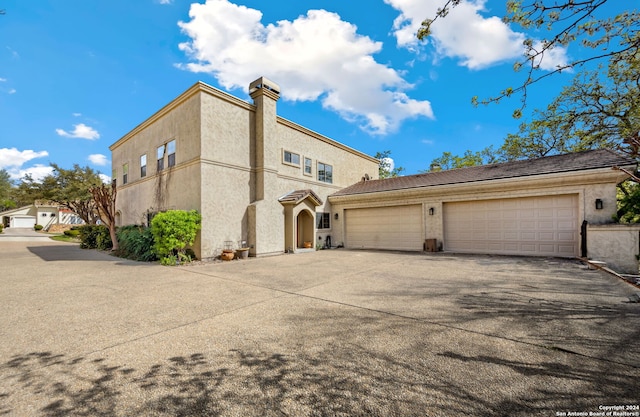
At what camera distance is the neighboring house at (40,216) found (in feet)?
150

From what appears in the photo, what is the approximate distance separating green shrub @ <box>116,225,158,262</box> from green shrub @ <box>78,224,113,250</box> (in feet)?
13.3

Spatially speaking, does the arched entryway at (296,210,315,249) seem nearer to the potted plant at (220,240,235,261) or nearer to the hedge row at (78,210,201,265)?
the potted plant at (220,240,235,261)

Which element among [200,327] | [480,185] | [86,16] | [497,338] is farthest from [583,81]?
[86,16]

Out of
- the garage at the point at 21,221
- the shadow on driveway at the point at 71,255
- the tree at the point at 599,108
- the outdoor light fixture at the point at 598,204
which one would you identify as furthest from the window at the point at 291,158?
the garage at the point at 21,221

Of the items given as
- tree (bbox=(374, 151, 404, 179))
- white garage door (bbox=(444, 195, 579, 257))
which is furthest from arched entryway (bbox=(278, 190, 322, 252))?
tree (bbox=(374, 151, 404, 179))

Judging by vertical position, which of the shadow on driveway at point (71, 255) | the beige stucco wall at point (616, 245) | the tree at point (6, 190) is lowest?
the shadow on driveway at point (71, 255)

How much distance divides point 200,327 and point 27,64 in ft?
47.4

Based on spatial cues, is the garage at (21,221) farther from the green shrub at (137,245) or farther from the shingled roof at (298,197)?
the shingled roof at (298,197)

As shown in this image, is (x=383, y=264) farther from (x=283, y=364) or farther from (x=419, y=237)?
(x=283, y=364)

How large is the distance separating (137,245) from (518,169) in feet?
60.2

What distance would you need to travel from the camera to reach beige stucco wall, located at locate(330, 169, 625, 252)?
10102mm

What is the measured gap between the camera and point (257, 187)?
45.9 ft

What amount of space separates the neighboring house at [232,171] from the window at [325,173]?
0.34ft

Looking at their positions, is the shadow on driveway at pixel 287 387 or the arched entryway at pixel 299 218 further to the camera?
the arched entryway at pixel 299 218
